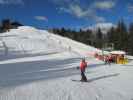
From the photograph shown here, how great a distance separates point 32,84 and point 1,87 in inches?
103

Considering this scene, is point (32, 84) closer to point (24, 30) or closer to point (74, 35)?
point (24, 30)

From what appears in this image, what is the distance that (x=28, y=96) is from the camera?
49.1ft

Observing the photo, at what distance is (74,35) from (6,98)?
111 m

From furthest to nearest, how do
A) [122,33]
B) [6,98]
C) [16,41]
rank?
1. [122,33]
2. [16,41]
3. [6,98]

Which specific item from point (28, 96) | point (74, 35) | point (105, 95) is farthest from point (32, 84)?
point (74, 35)

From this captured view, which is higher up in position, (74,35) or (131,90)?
(74,35)

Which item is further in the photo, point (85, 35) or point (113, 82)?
point (85, 35)

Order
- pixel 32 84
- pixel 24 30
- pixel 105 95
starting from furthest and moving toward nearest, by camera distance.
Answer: pixel 24 30, pixel 32 84, pixel 105 95

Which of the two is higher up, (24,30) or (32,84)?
(24,30)

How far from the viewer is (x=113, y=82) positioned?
21.8 meters

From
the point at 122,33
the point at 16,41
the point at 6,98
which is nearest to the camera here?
the point at 6,98

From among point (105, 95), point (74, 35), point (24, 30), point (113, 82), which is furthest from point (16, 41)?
→ point (74, 35)

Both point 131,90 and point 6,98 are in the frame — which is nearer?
point 6,98

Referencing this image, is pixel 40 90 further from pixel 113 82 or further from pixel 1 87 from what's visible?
pixel 113 82
